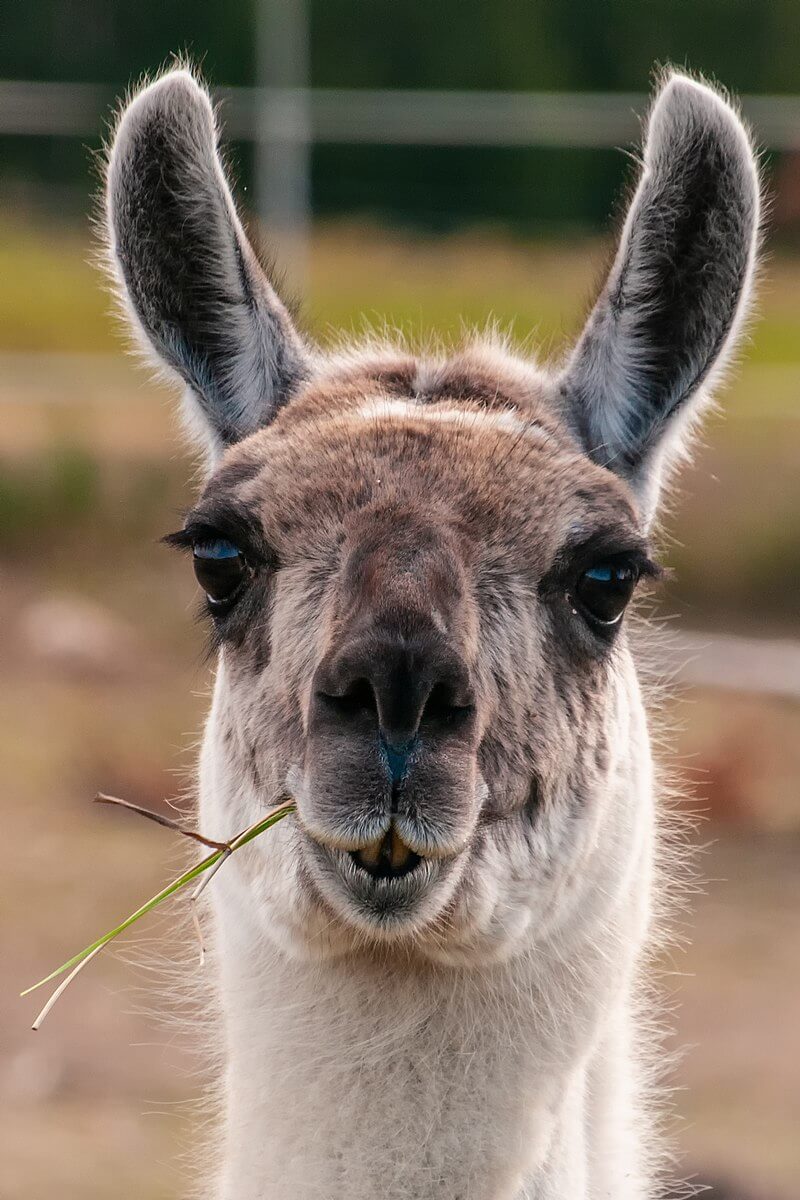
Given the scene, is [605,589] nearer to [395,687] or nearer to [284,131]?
[395,687]

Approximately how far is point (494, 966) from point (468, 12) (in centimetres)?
1125

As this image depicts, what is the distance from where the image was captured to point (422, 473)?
2.96 metres

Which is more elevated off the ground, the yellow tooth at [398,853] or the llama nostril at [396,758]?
the llama nostril at [396,758]

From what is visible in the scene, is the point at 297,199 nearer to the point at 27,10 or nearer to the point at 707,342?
the point at 27,10

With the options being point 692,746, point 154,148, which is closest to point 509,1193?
point 154,148

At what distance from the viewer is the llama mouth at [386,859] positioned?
2598 mm

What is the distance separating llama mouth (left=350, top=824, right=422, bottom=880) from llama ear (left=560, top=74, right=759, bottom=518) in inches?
44.2

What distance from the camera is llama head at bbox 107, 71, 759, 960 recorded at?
102 inches

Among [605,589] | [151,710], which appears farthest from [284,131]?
[605,589]

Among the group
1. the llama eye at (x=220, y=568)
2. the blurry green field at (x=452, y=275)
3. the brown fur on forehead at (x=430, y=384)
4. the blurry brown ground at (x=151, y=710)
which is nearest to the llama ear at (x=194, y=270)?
the brown fur on forehead at (x=430, y=384)

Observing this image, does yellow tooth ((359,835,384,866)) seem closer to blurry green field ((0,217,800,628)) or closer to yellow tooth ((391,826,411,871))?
yellow tooth ((391,826,411,871))

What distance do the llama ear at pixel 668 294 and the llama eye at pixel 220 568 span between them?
2.54 feet

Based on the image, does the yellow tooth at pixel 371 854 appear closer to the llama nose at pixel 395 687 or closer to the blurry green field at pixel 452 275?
the llama nose at pixel 395 687

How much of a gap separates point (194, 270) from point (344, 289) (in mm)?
9565
